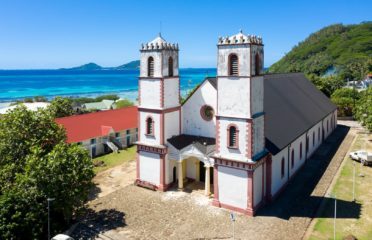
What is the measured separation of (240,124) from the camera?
25.8m

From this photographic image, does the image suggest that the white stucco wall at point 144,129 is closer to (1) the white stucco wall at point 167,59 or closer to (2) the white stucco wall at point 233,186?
(1) the white stucco wall at point 167,59

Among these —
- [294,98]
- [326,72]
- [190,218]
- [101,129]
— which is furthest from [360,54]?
[190,218]

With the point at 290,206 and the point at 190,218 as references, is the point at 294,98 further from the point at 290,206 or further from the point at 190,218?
the point at 190,218

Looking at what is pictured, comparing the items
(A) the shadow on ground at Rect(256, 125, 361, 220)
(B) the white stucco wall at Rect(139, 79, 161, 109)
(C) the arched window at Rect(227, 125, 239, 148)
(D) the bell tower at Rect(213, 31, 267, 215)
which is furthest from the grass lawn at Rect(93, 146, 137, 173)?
(A) the shadow on ground at Rect(256, 125, 361, 220)

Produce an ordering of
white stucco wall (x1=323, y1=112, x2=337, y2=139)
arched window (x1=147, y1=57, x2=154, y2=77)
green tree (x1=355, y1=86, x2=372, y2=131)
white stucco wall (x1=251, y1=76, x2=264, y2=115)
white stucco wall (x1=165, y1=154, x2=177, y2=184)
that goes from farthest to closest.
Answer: white stucco wall (x1=323, y1=112, x2=337, y2=139) → green tree (x1=355, y1=86, x2=372, y2=131) → white stucco wall (x1=165, y1=154, x2=177, y2=184) → arched window (x1=147, y1=57, x2=154, y2=77) → white stucco wall (x1=251, y1=76, x2=264, y2=115)

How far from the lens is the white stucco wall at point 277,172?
28534 millimetres

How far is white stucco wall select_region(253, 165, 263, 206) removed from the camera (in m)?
26.1

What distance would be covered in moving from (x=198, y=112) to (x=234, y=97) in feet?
20.3

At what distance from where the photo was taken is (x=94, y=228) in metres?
24.2

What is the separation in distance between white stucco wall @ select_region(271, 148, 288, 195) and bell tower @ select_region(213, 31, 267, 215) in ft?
5.67

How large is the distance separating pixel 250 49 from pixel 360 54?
161513mm

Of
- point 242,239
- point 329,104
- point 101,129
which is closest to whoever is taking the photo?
point 242,239

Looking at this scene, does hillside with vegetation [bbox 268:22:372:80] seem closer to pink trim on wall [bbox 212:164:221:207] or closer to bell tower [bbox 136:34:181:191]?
bell tower [bbox 136:34:181:191]

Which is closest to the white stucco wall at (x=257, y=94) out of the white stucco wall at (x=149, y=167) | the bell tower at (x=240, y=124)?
the bell tower at (x=240, y=124)
